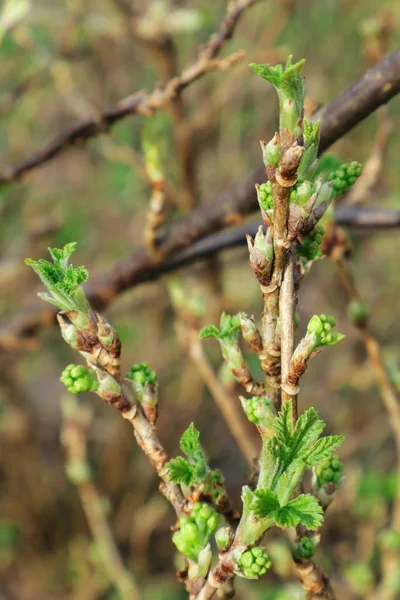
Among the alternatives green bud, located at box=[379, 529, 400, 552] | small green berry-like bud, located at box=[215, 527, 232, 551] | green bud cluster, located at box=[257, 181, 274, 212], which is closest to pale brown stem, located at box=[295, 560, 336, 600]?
small green berry-like bud, located at box=[215, 527, 232, 551]

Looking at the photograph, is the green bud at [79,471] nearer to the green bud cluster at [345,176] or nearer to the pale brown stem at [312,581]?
the pale brown stem at [312,581]

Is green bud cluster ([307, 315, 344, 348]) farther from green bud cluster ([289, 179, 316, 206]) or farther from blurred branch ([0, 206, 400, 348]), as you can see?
Result: blurred branch ([0, 206, 400, 348])

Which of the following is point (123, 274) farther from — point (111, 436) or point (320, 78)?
point (320, 78)

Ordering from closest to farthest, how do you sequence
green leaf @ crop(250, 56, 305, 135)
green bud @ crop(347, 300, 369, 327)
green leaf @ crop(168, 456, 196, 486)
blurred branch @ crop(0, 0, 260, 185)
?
green leaf @ crop(250, 56, 305, 135) < green leaf @ crop(168, 456, 196, 486) < blurred branch @ crop(0, 0, 260, 185) < green bud @ crop(347, 300, 369, 327)

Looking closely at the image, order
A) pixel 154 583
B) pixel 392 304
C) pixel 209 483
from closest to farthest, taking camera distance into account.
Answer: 1. pixel 209 483
2. pixel 154 583
3. pixel 392 304

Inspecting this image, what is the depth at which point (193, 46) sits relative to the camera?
14.1ft

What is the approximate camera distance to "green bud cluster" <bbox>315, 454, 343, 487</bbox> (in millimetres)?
874

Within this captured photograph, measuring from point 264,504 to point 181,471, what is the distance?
0.14 metres

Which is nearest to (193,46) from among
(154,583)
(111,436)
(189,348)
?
(111,436)

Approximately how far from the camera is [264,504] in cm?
74

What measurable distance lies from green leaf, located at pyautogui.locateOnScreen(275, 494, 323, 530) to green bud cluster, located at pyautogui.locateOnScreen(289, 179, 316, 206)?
35 centimetres

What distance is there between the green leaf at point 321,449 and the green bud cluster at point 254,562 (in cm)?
12

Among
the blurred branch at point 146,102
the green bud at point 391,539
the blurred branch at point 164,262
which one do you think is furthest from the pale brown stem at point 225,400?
the blurred branch at point 146,102

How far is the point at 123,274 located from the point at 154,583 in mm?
2470
